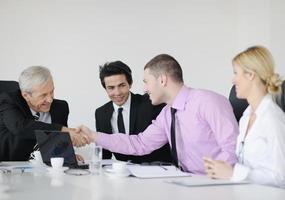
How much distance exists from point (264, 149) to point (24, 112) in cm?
174

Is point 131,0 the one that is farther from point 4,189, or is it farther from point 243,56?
point 4,189

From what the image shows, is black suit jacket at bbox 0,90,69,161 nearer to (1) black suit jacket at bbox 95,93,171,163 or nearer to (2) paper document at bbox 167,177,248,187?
(1) black suit jacket at bbox 95,93,171,163

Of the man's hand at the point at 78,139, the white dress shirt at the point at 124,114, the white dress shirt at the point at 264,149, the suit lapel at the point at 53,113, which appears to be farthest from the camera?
the white dress shirt at the point at 124,114

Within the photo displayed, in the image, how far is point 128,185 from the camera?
5.79 ft

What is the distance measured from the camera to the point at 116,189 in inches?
65.8

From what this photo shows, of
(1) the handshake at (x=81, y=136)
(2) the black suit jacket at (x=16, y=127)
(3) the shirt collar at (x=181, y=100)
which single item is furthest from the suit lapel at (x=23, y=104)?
(3) the shirt collar at (x=181, y=100)

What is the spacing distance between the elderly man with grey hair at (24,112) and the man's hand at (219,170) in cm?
115

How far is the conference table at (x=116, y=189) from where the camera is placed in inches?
59.9

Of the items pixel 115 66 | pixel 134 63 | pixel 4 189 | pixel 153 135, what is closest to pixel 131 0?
pixel 134 63

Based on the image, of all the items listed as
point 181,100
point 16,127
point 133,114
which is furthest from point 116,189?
point 133,114

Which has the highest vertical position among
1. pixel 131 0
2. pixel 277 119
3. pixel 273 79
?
pixel 131 0

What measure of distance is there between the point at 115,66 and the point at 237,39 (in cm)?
209

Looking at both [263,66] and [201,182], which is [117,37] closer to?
[263,66]

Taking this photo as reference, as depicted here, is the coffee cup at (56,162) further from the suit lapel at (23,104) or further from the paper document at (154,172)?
the suit lapel at (23,104)
